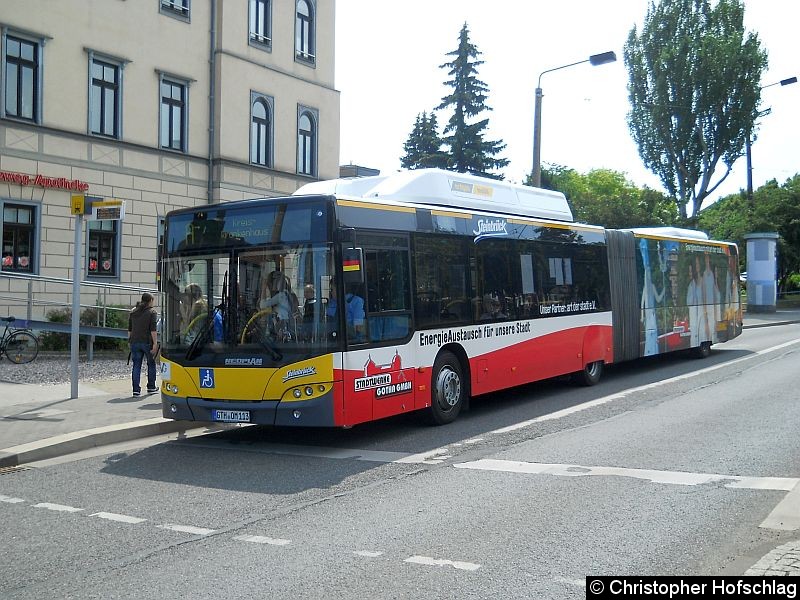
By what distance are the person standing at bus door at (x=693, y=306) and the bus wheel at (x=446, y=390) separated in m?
10.00

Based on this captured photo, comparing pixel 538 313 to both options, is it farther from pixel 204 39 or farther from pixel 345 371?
pixel 204 39

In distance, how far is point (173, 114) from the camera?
2600cm

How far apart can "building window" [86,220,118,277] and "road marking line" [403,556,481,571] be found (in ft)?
64.9

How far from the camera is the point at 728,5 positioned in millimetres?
50594

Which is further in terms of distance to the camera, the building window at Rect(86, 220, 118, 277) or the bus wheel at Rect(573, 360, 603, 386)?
the building window at Rect(86, 220, 118, 277)

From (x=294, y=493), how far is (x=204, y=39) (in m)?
21.9

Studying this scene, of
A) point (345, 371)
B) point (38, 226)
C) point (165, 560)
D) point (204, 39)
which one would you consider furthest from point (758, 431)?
point (204, 39)

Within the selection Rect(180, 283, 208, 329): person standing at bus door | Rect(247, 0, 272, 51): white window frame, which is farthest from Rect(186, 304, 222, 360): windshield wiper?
Rect(247, 0, 272, 51): white window frame

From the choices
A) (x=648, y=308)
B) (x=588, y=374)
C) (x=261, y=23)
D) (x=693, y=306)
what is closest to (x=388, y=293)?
(x=588, y=374)

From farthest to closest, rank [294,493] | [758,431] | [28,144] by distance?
[28,144]
[758,431]
[294,493]

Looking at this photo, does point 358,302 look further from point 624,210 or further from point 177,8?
point 624,210

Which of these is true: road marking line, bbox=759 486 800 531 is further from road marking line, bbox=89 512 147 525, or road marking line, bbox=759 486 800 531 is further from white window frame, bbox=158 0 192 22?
white window frame, bbox=158 0 192 22

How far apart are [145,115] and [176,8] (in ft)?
11.6

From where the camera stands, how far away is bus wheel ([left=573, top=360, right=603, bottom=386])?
15547 mm
